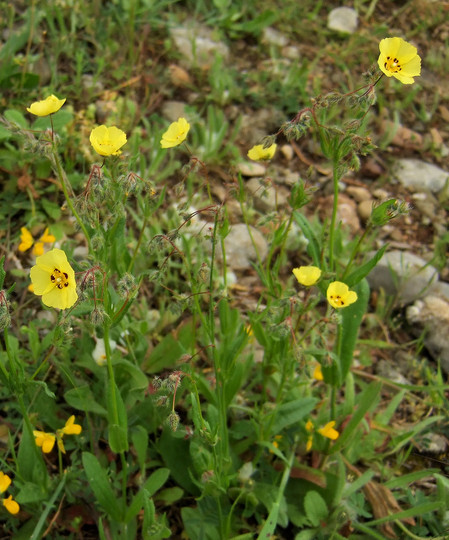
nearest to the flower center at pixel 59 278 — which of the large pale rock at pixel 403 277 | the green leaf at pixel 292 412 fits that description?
the green leaf at pixel 292 412

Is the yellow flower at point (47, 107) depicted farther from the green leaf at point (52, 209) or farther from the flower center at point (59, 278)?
the green leaf at point (52, 209)

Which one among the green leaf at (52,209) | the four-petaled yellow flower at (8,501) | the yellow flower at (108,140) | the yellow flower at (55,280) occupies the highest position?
Answer: the yellow flower at (108,140)

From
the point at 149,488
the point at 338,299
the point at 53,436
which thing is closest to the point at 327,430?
the point at 338,299

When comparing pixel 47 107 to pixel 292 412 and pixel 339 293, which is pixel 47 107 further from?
pixel 292 412

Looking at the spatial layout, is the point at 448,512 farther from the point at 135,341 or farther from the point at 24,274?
the point at 24,274

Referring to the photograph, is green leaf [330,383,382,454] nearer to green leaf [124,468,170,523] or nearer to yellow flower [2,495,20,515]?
green leaf [124,468,170,523]

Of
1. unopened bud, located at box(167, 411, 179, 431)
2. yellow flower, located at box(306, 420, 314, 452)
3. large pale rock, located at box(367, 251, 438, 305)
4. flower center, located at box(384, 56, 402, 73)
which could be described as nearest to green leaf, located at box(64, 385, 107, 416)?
unopened bud, located at box(167, 411, 179, 431)

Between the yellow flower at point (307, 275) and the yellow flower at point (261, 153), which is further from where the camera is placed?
the yellow flower at point (261, 153)
